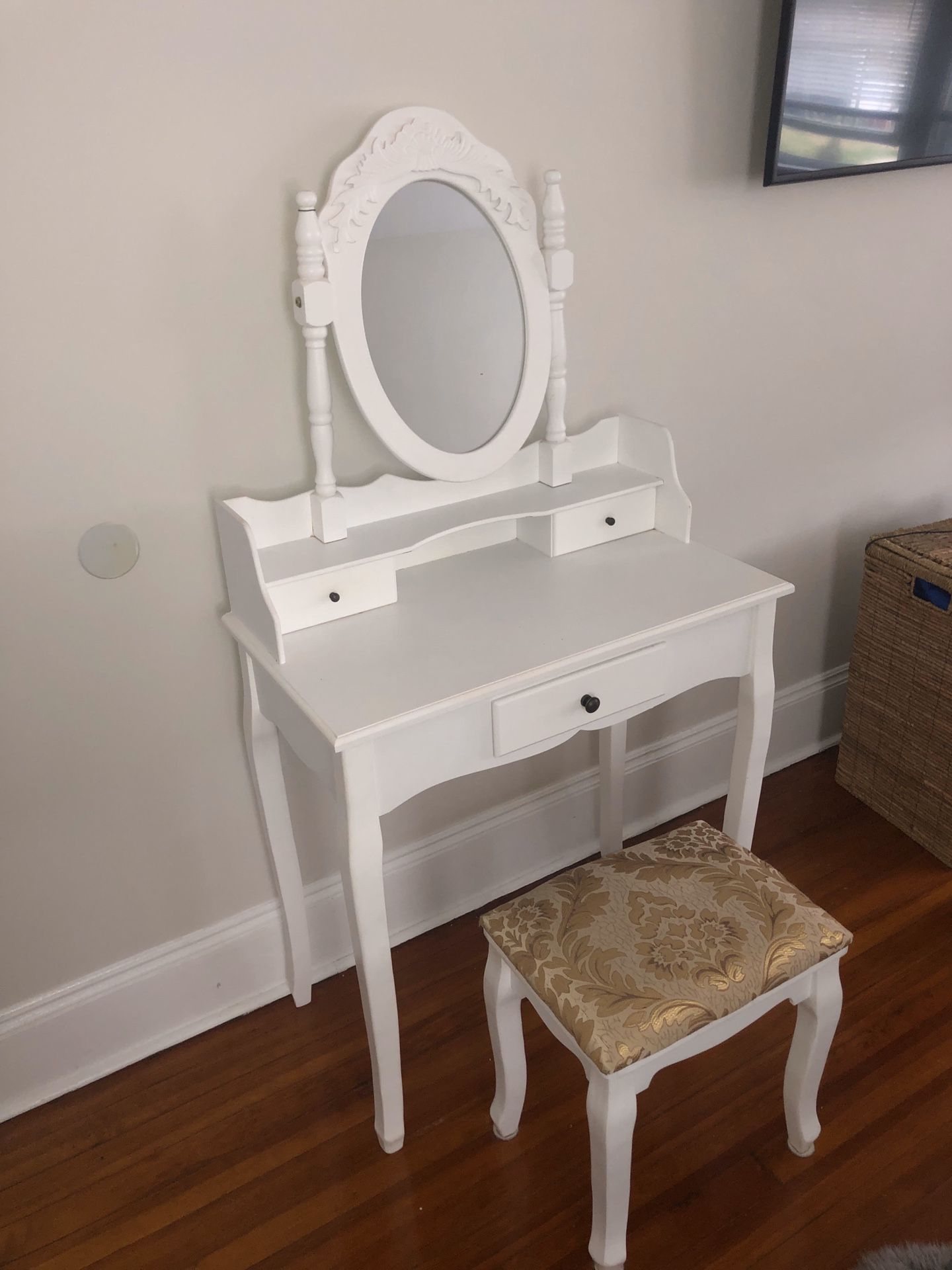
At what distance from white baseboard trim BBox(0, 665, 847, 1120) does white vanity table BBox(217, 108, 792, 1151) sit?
185 mm

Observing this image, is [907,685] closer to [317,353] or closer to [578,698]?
[578,698]

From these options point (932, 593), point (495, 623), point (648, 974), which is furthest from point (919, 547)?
point (648, 974)

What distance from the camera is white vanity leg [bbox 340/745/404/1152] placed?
50.2 inches

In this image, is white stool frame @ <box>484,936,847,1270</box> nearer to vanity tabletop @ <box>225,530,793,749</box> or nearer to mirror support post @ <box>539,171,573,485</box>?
vanity tabletop @ <box>225,530,793,749</box>

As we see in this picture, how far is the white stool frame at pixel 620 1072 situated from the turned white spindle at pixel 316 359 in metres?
0.70

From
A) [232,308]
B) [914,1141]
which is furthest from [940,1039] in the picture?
[232,308]

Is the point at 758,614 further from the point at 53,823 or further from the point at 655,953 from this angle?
the point at 53,823

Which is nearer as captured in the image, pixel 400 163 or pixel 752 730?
pixel 400 163

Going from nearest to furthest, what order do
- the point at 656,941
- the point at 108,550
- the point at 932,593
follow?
the point at 656,941 < the point at 108,550 < the point at 932,593

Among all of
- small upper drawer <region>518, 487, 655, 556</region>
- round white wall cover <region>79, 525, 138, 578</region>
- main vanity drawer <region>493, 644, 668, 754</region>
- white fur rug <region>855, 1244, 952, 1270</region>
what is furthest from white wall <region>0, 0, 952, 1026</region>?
white fur rug <region>855, 1244, 952, 1270</region>

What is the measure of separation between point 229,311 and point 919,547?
4.61 ft

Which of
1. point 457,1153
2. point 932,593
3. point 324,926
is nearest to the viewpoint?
point 457,1153

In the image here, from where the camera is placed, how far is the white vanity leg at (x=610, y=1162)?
1.24 meters

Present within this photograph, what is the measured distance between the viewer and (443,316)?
1.50 meters
